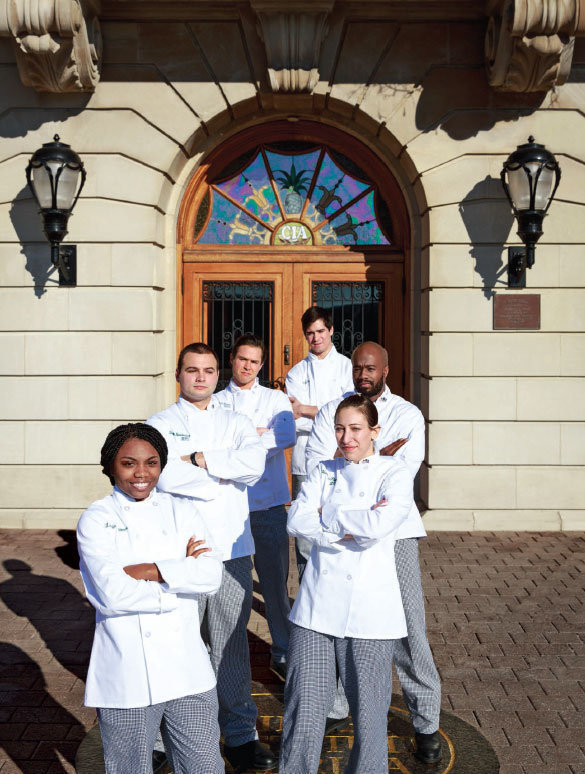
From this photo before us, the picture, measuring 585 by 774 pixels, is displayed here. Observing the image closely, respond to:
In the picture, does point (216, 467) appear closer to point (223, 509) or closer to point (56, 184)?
point (223, 509)

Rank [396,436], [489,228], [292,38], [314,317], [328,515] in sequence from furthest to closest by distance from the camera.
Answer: [489,228], [292,38], [314,317], [396,436], [328,515]

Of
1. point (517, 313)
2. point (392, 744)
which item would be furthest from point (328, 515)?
point (517, 313)

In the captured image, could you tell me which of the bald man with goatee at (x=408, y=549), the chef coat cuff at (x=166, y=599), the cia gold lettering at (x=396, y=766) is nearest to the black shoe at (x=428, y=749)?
the bald man with goatee at (x=408, y=549)

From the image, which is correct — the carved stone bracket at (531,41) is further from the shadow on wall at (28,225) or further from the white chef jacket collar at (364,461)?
the white chef jacket collar at (364,461)

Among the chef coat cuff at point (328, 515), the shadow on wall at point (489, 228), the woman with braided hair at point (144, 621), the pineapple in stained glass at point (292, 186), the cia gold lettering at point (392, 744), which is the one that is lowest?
the cia gold lettering at point (392, 744)

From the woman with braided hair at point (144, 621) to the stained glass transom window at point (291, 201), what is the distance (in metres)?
6.80

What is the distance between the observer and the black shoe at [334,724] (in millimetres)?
4168

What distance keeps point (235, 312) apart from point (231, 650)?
19.3 ft

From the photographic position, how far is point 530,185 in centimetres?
811

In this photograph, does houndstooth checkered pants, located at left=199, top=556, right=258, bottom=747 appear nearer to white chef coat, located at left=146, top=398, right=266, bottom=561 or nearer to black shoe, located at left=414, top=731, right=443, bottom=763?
white chef coat, located at left=146, top=398, right=266, bottom=561

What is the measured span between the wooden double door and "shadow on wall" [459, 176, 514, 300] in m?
1.05

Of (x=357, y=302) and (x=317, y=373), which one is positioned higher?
(x=357, y=302)

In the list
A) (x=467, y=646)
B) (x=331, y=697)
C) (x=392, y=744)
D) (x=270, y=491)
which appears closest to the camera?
(x=331, y=697)

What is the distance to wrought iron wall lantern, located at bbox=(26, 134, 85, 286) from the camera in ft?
26.7
